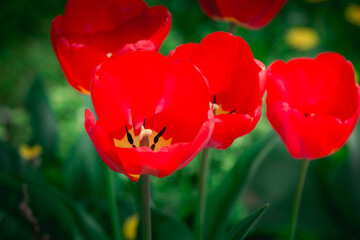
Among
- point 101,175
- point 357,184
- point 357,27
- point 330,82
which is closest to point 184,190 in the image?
point 101,175

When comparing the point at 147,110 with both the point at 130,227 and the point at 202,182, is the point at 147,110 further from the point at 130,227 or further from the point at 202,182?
the point at 130,227

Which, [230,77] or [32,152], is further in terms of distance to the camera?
[32,152]

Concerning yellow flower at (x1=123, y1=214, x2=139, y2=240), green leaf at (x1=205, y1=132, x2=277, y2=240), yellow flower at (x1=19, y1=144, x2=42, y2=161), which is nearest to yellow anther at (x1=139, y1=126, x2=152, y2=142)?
green leaf at (x1=205, y1=132, x2=277, y2=240)

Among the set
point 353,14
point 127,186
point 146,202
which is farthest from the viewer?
point 353,14

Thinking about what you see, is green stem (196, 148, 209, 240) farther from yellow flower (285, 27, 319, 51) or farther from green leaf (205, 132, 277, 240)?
yellow flower (285, 27, 319, 51)

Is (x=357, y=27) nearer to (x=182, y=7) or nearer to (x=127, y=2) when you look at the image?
(x=182, y=7)

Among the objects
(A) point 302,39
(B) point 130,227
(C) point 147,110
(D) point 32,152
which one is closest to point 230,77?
(C) point 147,110
